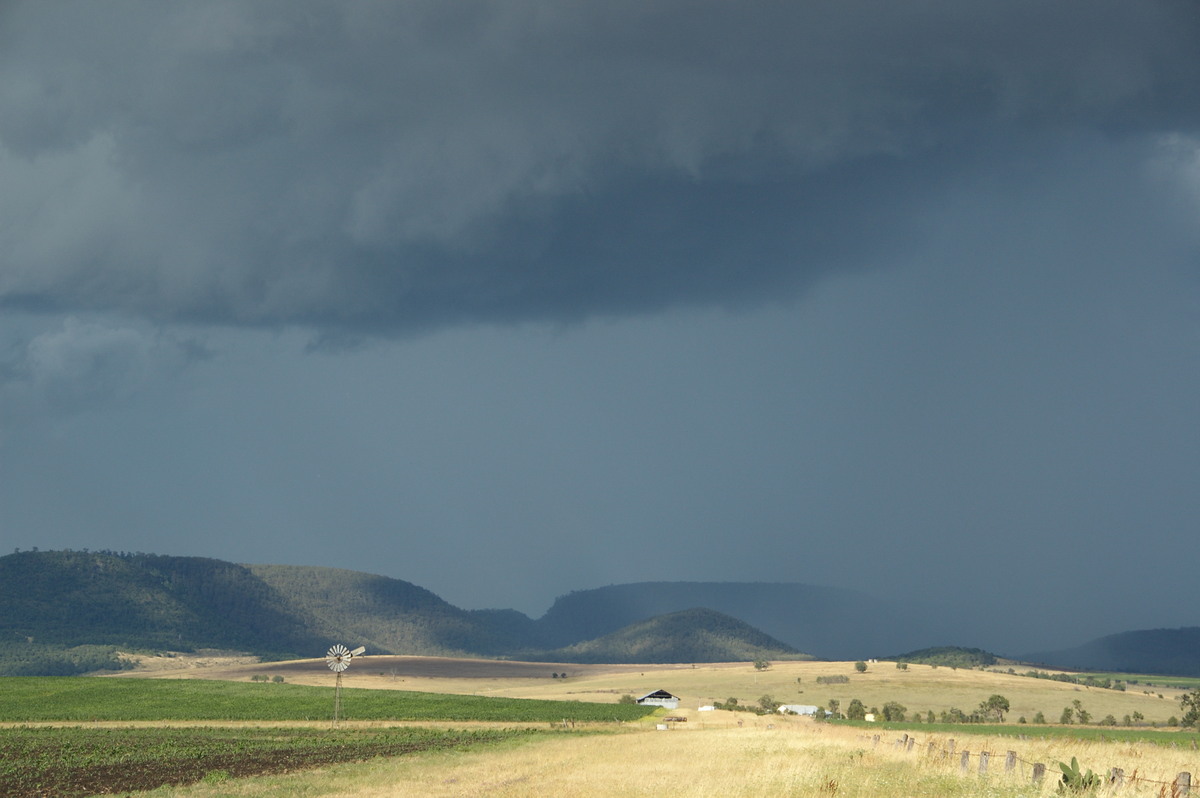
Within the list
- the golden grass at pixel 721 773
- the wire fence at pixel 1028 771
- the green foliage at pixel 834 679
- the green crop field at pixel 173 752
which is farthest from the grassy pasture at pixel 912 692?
the wire fence at pixel 1028 771

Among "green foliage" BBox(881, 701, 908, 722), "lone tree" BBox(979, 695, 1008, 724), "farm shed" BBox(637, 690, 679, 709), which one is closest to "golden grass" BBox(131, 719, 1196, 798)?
"farm shed" BBox(637, 690, 679, 709)

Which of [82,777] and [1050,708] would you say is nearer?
[82,777]

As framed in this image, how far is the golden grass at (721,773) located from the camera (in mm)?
30594

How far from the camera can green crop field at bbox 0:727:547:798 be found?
45156mm

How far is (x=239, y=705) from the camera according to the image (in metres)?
113

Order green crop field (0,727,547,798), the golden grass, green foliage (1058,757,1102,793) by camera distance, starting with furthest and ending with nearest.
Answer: green crop field (0,727,547,798), the golden grass, green foliage (1058,757,1102,793)

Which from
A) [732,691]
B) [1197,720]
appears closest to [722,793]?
[1197,720]

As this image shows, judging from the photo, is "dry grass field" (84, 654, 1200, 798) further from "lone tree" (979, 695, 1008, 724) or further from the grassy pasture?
→ the grassy pasture

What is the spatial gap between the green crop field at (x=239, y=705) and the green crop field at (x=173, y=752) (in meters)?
18.1

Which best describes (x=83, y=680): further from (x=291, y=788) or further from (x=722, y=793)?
(x=722, y=793)

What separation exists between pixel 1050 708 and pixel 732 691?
5721 centimetres

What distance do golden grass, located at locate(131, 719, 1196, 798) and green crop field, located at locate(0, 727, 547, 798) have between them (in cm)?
499

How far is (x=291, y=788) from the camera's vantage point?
4047 cm

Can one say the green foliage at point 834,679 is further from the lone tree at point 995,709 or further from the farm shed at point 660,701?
the farm shed at point 660,701
